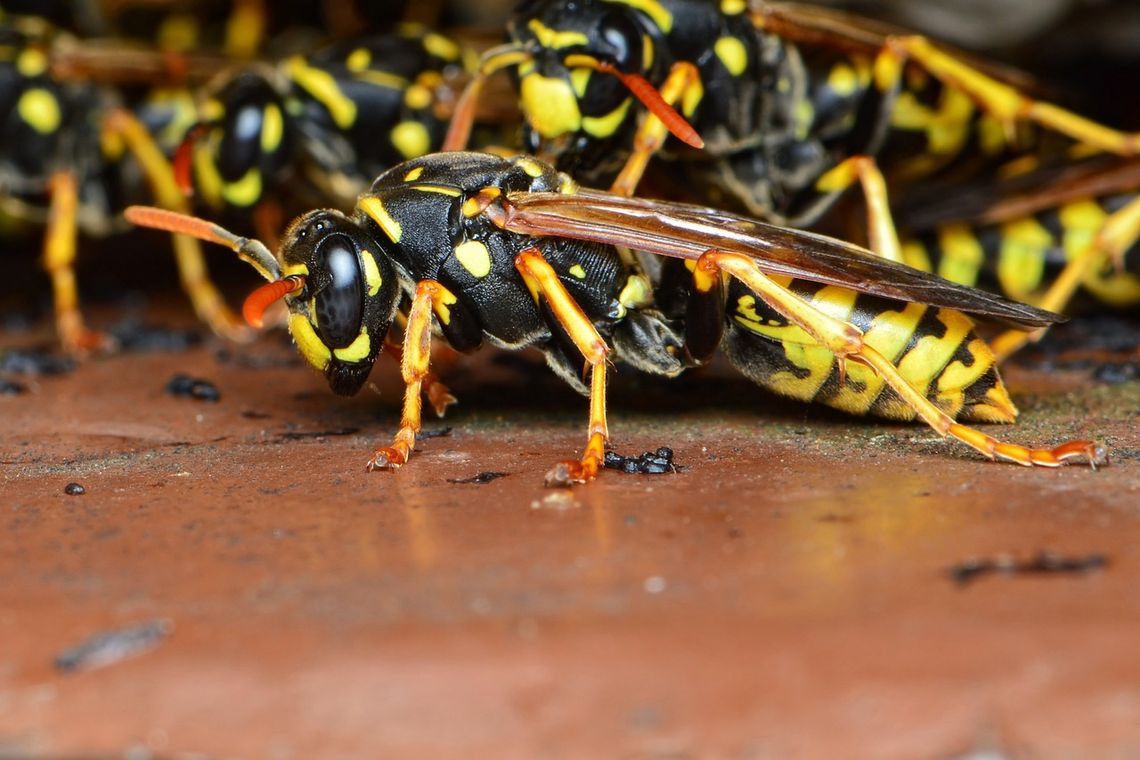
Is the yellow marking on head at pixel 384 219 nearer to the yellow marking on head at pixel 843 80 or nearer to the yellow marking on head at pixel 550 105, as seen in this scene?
the yellow marking on head at pixel 550 105

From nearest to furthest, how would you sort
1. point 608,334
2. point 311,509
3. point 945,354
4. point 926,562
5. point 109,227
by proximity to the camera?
point 926,562, point 311,509, point 945,354, point 608,334, point 109,227

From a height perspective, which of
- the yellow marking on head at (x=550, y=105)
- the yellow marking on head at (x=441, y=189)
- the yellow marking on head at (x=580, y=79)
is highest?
the yellow marking on head at (x=580, y=79)

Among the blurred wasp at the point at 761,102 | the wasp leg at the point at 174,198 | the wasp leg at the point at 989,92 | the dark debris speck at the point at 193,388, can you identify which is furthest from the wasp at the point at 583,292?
the wasp leg at the point at 174,198

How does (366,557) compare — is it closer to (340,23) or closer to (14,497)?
(14,497)

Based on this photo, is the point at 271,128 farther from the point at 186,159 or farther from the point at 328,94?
the point at 186,159

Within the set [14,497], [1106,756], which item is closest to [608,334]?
[14,497]

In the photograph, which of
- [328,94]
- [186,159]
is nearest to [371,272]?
[186,159]
